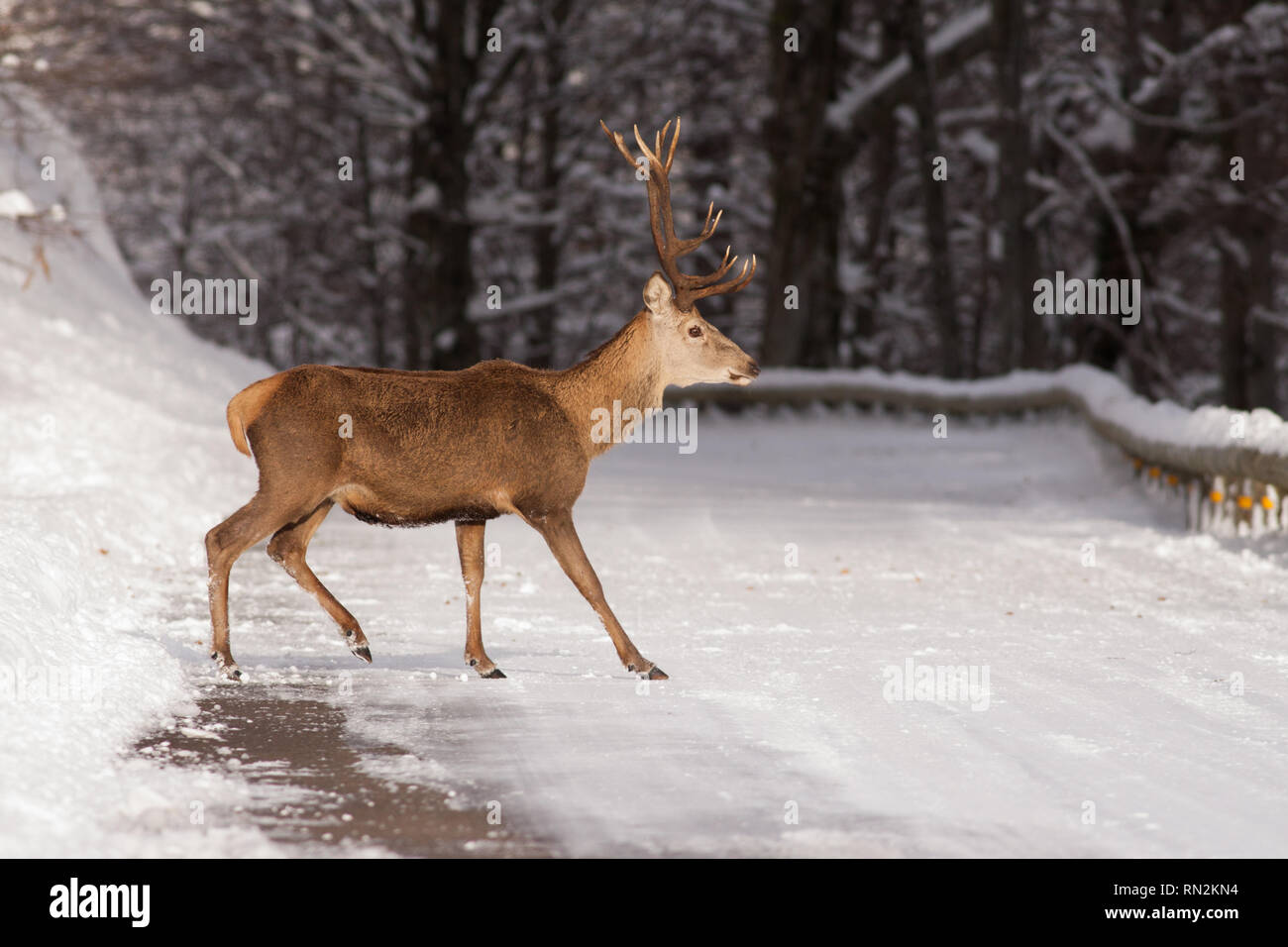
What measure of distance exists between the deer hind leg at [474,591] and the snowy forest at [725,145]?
12.3 m

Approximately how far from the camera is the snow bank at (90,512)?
18.8 feet

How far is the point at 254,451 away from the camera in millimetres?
8203

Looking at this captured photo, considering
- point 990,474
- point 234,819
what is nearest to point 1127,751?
point 234,819

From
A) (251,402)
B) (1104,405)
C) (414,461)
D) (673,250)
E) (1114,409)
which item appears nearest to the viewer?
(414,461)

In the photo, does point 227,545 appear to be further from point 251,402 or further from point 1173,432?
point 1173,432

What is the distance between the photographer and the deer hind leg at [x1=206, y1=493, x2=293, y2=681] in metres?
8.09

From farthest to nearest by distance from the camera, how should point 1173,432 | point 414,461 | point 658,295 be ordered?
point 1173,432 < point 658,295 < point 414,461

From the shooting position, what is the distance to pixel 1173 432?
48.8 feet

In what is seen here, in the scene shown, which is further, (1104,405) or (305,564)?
(1104,405)

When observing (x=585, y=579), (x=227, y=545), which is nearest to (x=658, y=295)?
(x=585, y=579)

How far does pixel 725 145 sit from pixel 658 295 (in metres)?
32.1

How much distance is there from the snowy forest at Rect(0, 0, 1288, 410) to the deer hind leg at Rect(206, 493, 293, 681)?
1213 centimetres

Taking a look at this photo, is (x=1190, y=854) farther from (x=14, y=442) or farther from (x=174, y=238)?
(x=174, y=238)

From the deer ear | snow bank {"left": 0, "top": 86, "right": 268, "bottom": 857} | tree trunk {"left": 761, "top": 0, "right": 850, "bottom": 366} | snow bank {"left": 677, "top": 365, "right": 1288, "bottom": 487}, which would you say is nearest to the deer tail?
snow bank {"left": 0, "top": 86, "right": 268, "bottom": 857}
